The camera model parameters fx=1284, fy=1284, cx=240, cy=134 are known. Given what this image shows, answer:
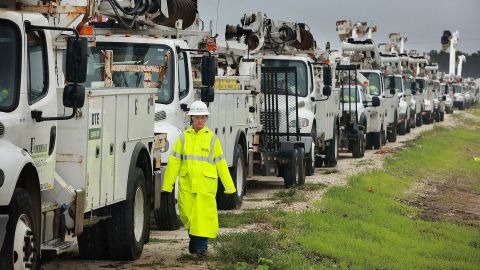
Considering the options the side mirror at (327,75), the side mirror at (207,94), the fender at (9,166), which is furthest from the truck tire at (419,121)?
the fender at (9,166)

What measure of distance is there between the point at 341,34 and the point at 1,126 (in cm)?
3366

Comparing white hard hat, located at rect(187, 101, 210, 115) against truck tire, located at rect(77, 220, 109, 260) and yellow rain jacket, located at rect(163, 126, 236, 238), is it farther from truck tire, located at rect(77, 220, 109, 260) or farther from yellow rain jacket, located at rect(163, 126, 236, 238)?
truck tire, located at rect(77, 220, 109, 260)

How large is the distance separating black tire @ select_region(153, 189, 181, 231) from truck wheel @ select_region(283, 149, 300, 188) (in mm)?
7725

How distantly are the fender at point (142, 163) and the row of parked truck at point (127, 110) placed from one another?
17 millimetres

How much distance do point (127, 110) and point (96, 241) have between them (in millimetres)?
1450

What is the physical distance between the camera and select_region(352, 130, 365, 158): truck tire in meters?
35.4

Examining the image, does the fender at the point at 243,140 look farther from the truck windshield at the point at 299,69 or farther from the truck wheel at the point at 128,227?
the truck wheel at the point at 128,227

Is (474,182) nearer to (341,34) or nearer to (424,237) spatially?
(341,34)

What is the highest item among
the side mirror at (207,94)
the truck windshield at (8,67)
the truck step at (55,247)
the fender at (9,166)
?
the truck windshield at (8,67)

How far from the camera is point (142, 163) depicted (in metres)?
14.4

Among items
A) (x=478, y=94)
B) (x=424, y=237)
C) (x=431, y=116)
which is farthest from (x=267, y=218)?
(x=478, y=94)

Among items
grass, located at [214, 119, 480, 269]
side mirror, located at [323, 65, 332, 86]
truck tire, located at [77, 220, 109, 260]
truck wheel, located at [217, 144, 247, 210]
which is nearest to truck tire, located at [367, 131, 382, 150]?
grass, located at [214, 119, 480, 269]

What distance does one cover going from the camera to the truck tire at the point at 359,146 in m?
35.4

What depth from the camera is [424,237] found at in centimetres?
2011
